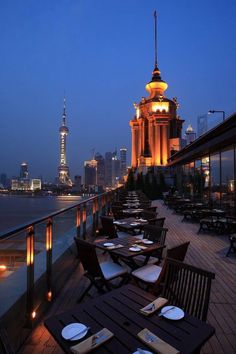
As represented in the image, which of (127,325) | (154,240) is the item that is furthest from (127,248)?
(127,325)

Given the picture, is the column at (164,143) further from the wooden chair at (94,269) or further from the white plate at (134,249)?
the wooden chair at (94,269)

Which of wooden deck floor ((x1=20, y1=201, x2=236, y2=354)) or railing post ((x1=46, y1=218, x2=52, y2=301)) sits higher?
railing post ((x1=46, y1=218, x2=52, y2=301))

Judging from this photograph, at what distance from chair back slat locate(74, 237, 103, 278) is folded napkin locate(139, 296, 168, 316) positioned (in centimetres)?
136

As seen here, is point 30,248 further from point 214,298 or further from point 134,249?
point 214,298

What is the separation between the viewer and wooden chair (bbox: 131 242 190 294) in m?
3.23

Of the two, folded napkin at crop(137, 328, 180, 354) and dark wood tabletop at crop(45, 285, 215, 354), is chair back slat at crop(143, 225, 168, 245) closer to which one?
dark wood tabletop at crop(45, 285, 215, 354)

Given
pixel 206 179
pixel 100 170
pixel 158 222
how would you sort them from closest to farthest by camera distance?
pixel 158 222, pixel 206 179, pixel 100 170

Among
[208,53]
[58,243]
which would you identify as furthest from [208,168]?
[208,53]

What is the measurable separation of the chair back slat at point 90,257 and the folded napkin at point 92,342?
1651 millimetres

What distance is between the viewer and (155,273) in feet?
12.8

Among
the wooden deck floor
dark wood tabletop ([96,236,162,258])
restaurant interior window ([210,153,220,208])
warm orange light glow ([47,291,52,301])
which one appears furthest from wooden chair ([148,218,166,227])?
restaurant interior window ([210,153,220,208])

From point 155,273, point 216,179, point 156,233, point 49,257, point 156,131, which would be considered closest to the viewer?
point 155,273

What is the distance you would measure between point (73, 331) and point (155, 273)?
2.12 m

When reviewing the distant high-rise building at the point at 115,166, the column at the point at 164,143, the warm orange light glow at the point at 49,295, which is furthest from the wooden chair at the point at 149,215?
the distant high-rise building at the point at 115,166
